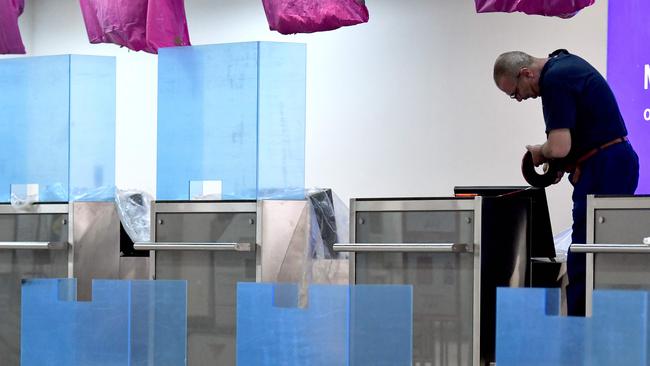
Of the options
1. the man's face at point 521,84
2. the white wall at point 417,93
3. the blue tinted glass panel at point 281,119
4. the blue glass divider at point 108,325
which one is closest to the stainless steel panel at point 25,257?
the blue glass divider at point 108,325

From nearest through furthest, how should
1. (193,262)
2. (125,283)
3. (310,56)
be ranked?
(125,283)
(193,262)
(310,56)

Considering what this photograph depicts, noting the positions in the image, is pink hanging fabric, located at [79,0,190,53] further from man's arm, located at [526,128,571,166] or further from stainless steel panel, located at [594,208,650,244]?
stainless steel panel, located at [594,208,650,244]

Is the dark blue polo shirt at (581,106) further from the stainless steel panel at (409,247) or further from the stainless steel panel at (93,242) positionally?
the stainless steel panel at (93,242)

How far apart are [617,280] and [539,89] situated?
736 mm

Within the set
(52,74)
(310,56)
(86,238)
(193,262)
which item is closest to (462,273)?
(193,262)

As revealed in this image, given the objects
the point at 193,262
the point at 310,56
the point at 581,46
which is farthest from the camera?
the point at 310,56

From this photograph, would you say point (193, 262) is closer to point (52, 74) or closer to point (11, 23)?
point (52, 74)

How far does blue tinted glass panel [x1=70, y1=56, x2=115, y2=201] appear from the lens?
371cm

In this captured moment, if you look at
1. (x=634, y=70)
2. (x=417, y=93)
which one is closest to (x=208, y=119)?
(x=634, y=70)

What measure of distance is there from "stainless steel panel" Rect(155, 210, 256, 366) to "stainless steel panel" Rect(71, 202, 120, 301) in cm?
37

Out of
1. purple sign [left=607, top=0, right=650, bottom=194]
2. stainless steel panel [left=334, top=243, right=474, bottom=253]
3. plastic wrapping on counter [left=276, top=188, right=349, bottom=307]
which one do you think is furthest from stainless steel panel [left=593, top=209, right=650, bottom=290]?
purple sign [left=607, top=0, right=650, bottom=194]

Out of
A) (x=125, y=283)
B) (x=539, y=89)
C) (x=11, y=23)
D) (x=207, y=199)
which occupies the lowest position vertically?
(x=125, y=283)

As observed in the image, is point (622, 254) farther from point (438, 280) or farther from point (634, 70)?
point (634, 70)

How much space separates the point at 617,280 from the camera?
2.62 metres
